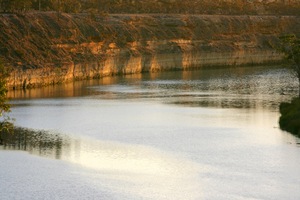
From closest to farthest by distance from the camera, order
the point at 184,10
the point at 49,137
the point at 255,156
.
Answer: the point at 255,156
the point at 49,137
the point at 184,10

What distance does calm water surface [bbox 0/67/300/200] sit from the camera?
1470 inches

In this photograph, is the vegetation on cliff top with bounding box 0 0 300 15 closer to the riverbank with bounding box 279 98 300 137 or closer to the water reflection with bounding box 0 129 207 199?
the riverbank with bounding box 279 98 300 137

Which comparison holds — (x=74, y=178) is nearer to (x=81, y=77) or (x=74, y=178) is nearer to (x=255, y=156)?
(x=255, y=156)

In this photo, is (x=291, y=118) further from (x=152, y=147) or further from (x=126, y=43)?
(x=126, y=43)

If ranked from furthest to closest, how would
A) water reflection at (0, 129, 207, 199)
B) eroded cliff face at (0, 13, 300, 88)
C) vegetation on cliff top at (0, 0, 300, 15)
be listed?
1. vegetation on cliff top at (0, 0, 300, 15)
2. eroded cliff face at (0, 13, 300, 88)
3. water reflection at (0, 129, 207, 199)

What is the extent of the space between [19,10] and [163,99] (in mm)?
28497

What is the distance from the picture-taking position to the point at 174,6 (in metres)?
140

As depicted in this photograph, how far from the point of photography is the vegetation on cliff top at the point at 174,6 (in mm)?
111194

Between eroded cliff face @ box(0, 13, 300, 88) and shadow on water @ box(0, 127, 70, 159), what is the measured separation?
2560 cm

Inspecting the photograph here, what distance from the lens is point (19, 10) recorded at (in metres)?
94.9

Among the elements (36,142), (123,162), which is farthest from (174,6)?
(123,162)

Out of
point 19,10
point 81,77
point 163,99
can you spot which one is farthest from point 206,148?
point 19,10

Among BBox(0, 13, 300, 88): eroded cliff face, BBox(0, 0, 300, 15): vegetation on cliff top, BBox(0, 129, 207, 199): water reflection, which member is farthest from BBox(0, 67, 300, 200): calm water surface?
BBox(0, 0, 300, 15): vegetation on cliff top

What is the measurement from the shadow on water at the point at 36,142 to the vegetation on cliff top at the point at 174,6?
178 feet
